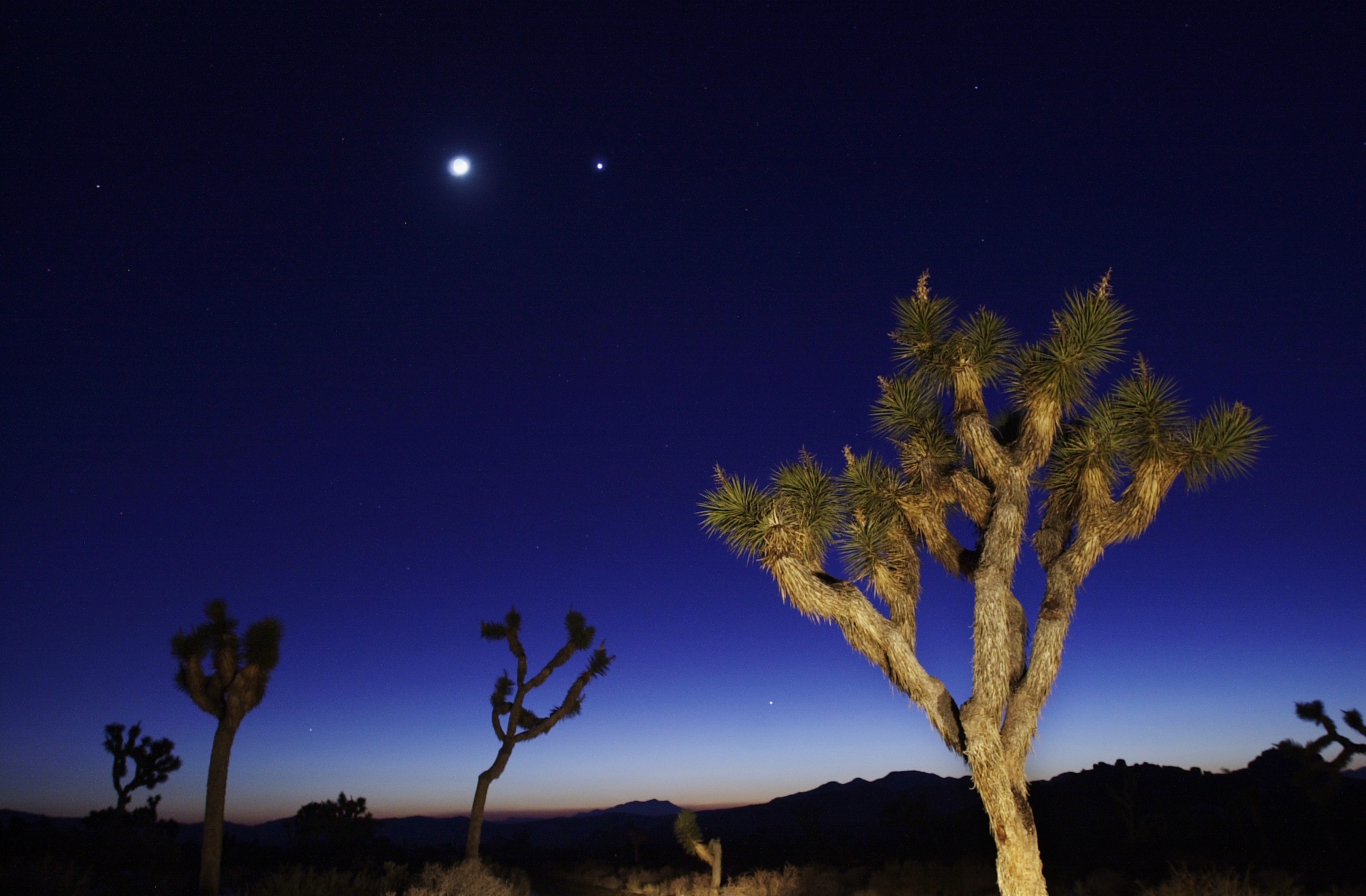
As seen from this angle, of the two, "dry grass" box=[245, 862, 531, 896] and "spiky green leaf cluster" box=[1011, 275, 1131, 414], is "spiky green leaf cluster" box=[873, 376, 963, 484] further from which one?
"dry grass" box=[245, 862, 531, 896]

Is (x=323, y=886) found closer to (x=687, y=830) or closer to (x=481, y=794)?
(x=481, y=794)

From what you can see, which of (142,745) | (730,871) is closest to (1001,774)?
(730,871)

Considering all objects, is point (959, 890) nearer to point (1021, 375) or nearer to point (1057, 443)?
point (1057, 443)

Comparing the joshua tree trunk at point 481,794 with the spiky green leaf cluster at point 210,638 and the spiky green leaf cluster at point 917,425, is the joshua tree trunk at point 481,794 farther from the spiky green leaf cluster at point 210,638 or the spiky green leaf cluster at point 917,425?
the spiky green leaf cluster at point 917,425

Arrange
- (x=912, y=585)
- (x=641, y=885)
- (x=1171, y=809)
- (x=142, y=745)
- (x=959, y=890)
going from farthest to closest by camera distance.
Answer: (x=1171, y=809), (x=142, y=745), (x=641, y=885), (x=959, y=890), (x=912, y=585)

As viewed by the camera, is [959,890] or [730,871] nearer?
[959,890]

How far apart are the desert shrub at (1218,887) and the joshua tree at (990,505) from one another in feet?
13.4

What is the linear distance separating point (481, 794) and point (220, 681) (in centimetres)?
654

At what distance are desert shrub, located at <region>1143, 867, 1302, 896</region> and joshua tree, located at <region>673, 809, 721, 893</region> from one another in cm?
912

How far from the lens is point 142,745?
2322cm

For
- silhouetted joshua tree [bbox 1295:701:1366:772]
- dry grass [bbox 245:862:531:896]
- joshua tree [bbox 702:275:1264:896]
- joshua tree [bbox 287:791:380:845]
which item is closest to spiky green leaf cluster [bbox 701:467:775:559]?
joshua tree [bbox 702:275:1264:896]

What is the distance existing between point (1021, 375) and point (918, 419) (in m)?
1.54

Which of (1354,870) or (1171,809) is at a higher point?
(1354,870)

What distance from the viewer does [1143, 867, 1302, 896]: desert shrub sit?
382 inches
